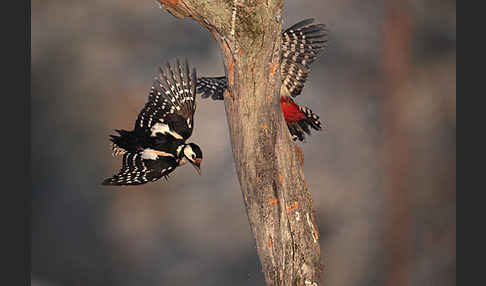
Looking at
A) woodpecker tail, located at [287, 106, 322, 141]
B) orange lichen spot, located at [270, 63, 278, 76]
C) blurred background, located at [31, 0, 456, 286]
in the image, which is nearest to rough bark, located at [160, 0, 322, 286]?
orange lichen spot, located at [270, 63, 278, 76]

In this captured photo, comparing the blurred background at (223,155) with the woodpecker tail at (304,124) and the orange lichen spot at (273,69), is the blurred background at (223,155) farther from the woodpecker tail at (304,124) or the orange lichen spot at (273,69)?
the orange lichen spot at (273,69)

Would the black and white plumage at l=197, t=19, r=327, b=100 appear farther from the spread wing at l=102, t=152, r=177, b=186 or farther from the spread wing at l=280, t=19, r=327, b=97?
the spread wing at l=102, t=152, r=177, b=186

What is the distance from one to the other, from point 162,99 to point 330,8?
1.14m

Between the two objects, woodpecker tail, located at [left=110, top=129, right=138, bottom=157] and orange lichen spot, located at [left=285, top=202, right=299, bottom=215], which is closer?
orange lichen spot, located at [left=285, top=202, right=299, bottom=215]

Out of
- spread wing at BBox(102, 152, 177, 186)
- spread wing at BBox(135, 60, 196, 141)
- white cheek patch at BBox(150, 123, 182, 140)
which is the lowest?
spread wing at BBox(102, 152, 177, 186)

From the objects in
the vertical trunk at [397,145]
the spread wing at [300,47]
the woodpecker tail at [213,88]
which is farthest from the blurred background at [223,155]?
the spread wing at [300,47]

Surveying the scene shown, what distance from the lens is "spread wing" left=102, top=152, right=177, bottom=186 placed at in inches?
61.5

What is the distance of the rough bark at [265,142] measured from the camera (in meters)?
1.37

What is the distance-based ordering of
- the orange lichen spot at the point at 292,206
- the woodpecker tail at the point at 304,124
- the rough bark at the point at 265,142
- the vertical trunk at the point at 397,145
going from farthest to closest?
the vertical trunk at the point at 397,145, the woodpecker tail at the point at 304,124, the orange lichen spot at the point at 292,206, the rough bark at the point at 265,142

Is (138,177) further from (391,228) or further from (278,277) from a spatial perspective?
(391,228)

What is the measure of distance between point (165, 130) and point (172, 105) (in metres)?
0.08

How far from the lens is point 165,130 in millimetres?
1604

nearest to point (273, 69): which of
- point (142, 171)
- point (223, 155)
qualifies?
point (142, 171)

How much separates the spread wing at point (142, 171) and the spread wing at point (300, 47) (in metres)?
0.49
